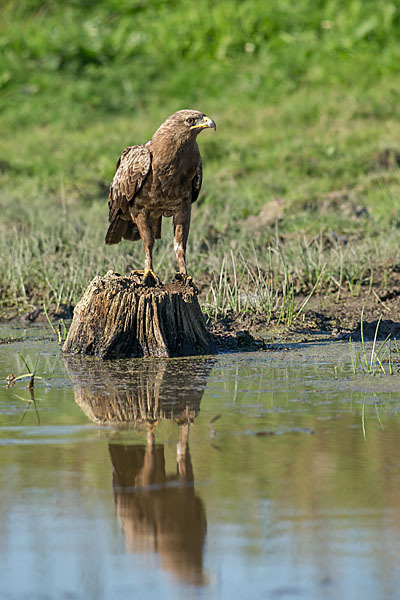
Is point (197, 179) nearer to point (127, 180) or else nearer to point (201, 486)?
point (127, 180)

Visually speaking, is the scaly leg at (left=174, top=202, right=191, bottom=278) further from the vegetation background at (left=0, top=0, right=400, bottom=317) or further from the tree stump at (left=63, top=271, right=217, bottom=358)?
the vegetation background at (left=0, top=0, right=400, bottom=317)

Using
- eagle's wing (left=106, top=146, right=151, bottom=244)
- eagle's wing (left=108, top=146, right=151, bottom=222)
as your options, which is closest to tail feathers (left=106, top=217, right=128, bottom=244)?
eagle's wing (left=106, top=146, right=151, bottom=244)

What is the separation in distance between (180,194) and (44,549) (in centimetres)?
381

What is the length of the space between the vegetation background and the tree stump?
880 mm

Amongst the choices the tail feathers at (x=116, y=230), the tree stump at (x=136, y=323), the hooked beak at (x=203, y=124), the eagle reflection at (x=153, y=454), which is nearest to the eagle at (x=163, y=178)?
the hooked beak at (x=203, y=124)

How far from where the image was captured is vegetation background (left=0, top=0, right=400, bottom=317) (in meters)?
9.05

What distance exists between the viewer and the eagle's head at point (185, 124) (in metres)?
6.45

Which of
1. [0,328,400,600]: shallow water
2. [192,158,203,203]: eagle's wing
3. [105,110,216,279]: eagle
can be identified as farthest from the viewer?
[192,158,203,203]: eagle's wing

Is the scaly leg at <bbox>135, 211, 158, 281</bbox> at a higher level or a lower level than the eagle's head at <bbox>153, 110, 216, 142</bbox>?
lower

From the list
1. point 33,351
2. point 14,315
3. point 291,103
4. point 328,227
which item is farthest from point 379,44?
point 33,351

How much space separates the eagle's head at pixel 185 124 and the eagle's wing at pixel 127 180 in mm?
240

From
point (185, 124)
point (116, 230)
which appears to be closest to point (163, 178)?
point (185, 124)

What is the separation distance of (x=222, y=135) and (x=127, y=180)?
819 centimetres

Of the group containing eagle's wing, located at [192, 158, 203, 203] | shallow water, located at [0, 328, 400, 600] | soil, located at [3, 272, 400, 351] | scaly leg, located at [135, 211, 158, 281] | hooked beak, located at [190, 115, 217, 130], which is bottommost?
shallow water, located at [0, 328, 400, 600]
